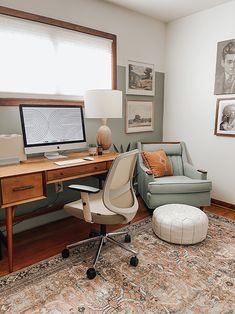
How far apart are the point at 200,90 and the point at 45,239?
2.73m

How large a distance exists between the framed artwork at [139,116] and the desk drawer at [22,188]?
1734 mm

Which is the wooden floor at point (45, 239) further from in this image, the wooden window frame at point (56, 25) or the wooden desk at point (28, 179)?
the wooden window frame at point (56, 25)

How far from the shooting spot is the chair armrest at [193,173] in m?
2.92

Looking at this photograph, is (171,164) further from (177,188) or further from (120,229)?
(120,229)

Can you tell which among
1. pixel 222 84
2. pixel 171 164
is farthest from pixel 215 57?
pixel 171 164

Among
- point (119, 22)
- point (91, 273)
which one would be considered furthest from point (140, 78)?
point (91, 273)

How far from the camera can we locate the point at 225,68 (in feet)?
9.93

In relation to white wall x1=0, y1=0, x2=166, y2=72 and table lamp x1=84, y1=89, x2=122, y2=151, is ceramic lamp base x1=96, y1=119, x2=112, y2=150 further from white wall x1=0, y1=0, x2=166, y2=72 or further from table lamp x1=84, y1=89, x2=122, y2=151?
white wall x1=0, y1=0, x2=166, y2=72

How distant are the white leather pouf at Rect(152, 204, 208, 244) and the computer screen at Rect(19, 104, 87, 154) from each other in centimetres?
117

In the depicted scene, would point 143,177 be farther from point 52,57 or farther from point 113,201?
point 52,57

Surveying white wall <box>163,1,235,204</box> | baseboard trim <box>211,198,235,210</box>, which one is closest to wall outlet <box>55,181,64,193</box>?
white wall <box>163,1,235,204</box>

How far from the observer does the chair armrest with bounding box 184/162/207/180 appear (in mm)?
2922

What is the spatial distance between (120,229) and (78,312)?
1147 millimetres

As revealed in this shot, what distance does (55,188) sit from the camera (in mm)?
2715
